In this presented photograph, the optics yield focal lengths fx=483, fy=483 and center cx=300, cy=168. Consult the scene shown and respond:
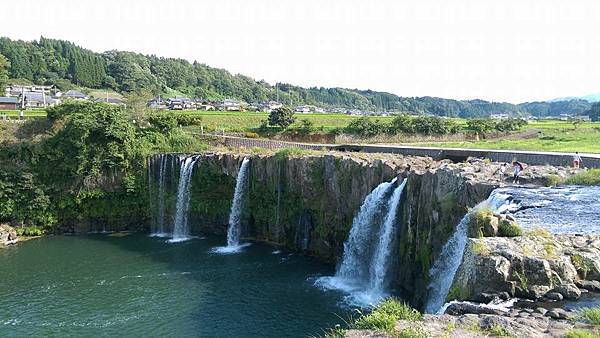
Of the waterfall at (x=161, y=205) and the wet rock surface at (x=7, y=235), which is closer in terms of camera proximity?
the wet rock surface at (x=7, y=235)

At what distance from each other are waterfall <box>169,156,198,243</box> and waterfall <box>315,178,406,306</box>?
20.9 metres

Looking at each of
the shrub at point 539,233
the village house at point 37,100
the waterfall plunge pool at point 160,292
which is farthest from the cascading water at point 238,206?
the village house at point 37,100

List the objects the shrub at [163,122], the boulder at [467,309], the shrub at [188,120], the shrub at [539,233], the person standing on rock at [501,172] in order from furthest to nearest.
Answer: the shrub at [188,120] < the shrub at [163,122] < the person standing on rock at [501,172] < the shrub at [539,233] < the boulder at [467,309]

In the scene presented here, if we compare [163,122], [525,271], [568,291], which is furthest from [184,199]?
[568,291]

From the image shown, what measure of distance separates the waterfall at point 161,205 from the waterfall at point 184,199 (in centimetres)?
202

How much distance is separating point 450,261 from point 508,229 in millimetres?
4625

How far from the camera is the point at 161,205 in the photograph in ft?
174

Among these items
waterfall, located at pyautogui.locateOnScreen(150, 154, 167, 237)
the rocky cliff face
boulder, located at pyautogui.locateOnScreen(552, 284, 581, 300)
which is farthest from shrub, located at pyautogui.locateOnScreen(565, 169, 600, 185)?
waterfall, located at pyautogui.locateOnScreen(150, 154, 167, 237)

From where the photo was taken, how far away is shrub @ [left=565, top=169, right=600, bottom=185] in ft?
84.4

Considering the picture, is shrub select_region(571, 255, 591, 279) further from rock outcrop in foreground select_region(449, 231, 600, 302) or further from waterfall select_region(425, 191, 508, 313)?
waterfall select_region(425, 191, 508, 313)

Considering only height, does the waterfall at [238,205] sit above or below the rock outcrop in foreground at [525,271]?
below

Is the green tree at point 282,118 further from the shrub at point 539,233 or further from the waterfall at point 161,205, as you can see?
the shrub at point 539,233

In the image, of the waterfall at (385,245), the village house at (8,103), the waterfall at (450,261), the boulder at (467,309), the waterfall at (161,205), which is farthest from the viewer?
the village house at (8,103)

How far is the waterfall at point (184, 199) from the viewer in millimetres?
51500
